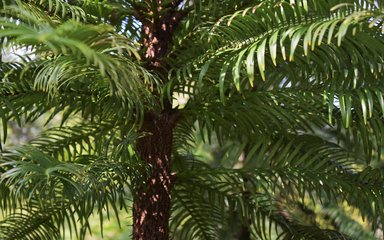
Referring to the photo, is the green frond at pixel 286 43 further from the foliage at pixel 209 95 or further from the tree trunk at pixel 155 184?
the tree trunk at pixel 155 184

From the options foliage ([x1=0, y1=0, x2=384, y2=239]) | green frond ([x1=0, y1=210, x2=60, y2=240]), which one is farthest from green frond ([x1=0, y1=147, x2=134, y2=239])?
green frond ([x1=0, y1=210, x2=60, y2=240])

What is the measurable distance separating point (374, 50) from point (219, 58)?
0.29 m

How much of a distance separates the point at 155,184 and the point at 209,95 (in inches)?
8.9

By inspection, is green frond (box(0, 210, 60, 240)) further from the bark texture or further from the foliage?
the bark texture

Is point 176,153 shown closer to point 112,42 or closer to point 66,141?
point 66,141

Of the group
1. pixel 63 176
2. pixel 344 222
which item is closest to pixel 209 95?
pixel 63 176

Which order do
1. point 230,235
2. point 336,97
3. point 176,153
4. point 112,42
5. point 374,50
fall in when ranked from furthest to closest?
point 230,235
point 176,153
point 336,97
point 374,50
point 112,42

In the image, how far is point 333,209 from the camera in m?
2.21

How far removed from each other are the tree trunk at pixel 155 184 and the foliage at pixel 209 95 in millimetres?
31

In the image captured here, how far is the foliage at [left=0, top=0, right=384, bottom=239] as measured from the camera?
3.36 feet

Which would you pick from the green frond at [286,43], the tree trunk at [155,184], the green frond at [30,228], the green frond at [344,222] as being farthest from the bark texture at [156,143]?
the green frond at [344,222]

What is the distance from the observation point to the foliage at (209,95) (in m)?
1.02

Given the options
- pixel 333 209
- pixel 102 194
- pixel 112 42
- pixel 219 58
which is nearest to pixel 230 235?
pixel 333 209

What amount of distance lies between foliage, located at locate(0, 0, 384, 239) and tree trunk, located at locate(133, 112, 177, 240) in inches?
1.2
